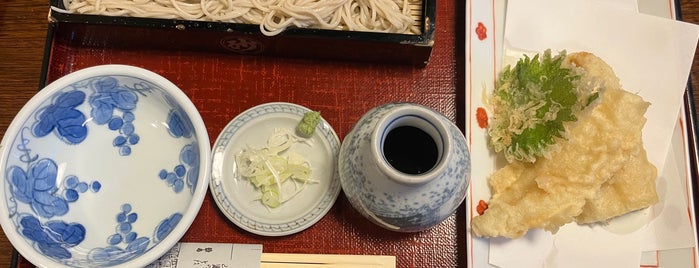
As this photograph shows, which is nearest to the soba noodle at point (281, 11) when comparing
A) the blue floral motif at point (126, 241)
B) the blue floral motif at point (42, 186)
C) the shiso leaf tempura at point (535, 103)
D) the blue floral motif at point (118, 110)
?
the blue floral motif at point (118, 110)

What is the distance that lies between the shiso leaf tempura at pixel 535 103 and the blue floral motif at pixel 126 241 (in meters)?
1.03

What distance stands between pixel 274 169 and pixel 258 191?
87 millimetres

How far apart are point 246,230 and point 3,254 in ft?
2.48

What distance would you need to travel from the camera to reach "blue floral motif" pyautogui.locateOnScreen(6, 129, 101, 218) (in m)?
1.39

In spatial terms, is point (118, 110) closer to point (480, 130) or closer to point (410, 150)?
point (410, 150)

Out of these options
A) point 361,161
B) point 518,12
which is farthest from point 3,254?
point 518,12

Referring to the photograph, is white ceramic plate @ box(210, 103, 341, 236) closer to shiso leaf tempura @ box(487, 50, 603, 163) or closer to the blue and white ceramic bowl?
the blue and white ceramic bowl

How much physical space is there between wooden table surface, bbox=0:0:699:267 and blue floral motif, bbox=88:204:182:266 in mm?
563

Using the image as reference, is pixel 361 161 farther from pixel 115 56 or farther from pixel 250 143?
pixel 115 56

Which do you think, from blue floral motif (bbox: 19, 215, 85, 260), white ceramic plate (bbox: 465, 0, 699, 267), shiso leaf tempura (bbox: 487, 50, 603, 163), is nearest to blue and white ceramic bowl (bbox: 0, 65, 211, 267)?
blue floral motif (bbox: 19, 215, 85, 260)

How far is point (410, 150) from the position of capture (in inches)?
47.9

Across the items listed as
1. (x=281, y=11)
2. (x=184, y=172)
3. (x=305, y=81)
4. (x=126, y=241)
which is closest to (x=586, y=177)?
(x=305, y=81)

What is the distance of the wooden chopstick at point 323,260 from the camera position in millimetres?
1438

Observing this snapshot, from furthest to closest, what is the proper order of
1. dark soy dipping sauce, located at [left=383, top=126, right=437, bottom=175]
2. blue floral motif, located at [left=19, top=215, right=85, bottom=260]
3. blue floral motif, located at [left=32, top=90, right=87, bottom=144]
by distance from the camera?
blue floral motif, located at [left=32, top=90, right=87, bottom=144], blue floral motif, located at [left=19, top=215, right=85, bottom=260], dark soy dipping sauce, located at [left=383, top=126, right=437, bottom=175]
